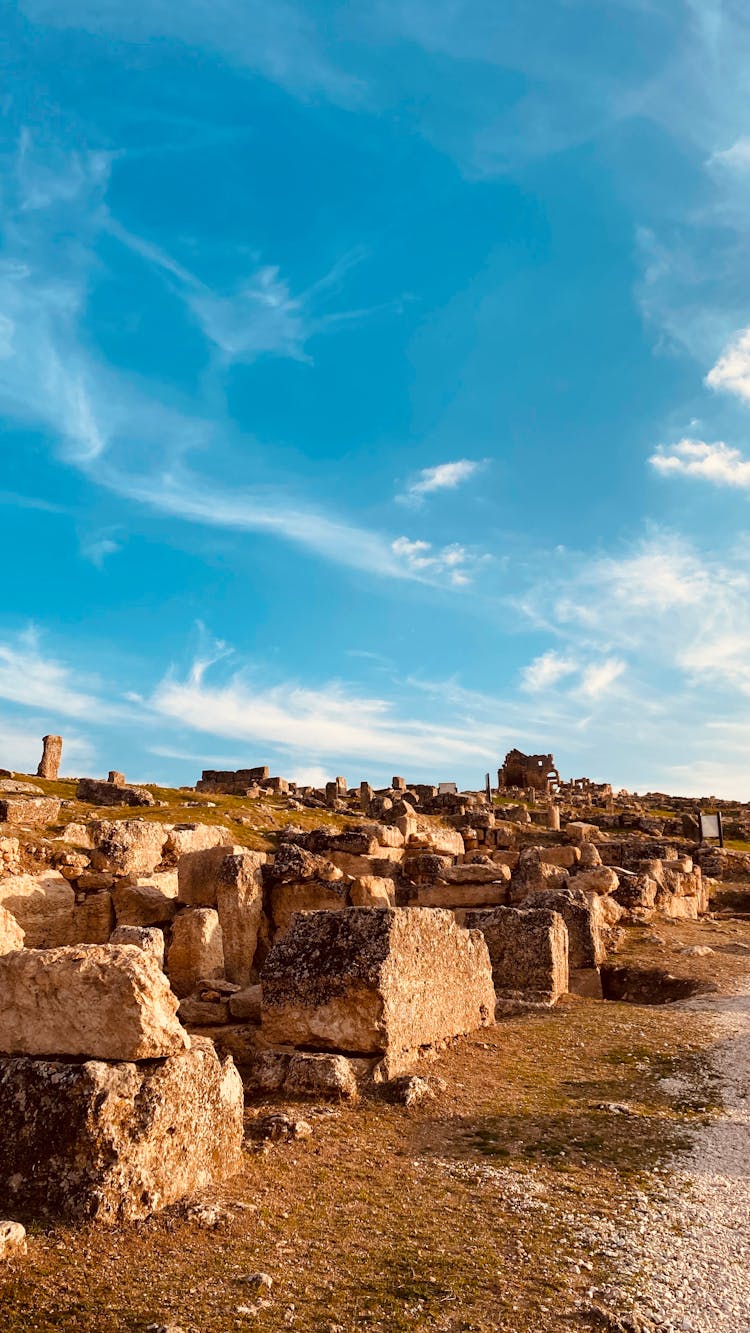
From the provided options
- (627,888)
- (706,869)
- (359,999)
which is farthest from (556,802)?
(359,999)

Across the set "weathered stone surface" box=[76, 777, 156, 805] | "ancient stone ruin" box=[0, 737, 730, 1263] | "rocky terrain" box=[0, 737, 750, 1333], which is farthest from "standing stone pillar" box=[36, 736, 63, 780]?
"rocky terrain" box=[0, 737, 750, 1333]

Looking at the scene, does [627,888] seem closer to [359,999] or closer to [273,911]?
[273,911]

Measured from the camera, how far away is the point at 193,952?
34.3 feet

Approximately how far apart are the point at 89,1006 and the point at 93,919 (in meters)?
6.88

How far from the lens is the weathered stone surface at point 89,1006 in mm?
5230

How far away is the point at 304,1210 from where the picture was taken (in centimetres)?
491

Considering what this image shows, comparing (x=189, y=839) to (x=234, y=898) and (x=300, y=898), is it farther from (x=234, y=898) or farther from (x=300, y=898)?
(x=300, y=898)

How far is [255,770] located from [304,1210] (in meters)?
44.3

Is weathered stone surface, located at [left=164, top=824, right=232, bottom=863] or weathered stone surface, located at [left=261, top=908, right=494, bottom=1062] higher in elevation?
weathered stone surface, located at [left=164, top=824, right=232, bottom=863]

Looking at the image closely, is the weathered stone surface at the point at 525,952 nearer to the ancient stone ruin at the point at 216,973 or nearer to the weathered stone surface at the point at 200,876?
the ancient stone ruin at the point at 216,973

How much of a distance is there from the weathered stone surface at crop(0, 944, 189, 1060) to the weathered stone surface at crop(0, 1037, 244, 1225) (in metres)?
0.14

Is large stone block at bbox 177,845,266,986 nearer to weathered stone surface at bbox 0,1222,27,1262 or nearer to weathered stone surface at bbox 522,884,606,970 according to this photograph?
weathered stone surface at bbox 522,884,606,970

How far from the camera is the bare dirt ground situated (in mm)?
3881

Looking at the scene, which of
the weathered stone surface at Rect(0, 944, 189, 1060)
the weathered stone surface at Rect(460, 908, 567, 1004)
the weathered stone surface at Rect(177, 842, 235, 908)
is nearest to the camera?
the weathered stone surface at Rect(0, 944, 189, 1060)
